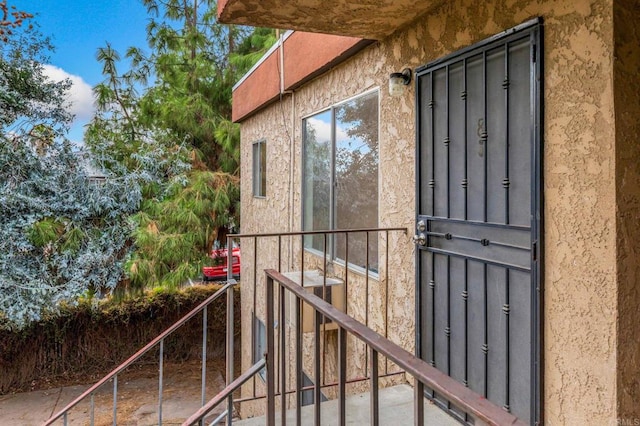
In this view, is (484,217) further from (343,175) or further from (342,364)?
(343,175)

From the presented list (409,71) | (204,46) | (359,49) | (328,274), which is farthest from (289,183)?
(204,46)

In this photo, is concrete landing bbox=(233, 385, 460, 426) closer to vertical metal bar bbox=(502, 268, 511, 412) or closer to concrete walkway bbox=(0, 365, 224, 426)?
vertical metal bar bbox=(502, 268, 511, 412)

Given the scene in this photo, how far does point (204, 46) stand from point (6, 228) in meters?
6.36

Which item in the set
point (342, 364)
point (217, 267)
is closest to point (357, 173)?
point (342, 364)

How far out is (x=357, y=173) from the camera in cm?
375

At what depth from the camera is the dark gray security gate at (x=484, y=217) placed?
2.04 meters

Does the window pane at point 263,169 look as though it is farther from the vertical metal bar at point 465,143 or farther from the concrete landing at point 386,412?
the vertical metal bar at point 465,143

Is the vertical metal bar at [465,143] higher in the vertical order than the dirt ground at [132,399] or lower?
higher

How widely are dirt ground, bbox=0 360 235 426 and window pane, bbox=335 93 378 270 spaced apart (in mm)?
4794

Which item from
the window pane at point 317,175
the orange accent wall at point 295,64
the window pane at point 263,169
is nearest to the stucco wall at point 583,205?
the orange accent wall at point 295,64

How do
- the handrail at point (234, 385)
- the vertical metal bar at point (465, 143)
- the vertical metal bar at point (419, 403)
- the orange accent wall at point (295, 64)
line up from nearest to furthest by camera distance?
the vertical metal bar at point (419, 403) < the handrail at point (234, 385) < the vertical metal bar at point (465, 143) < the orange accent wall at point (295, 64)

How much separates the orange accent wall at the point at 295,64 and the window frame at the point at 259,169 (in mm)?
527

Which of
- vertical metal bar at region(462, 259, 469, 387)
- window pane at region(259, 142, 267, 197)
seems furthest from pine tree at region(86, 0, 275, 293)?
vertical metal bar at region(462, 259, 469, 387)

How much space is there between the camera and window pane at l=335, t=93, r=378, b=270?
3.50 metres
